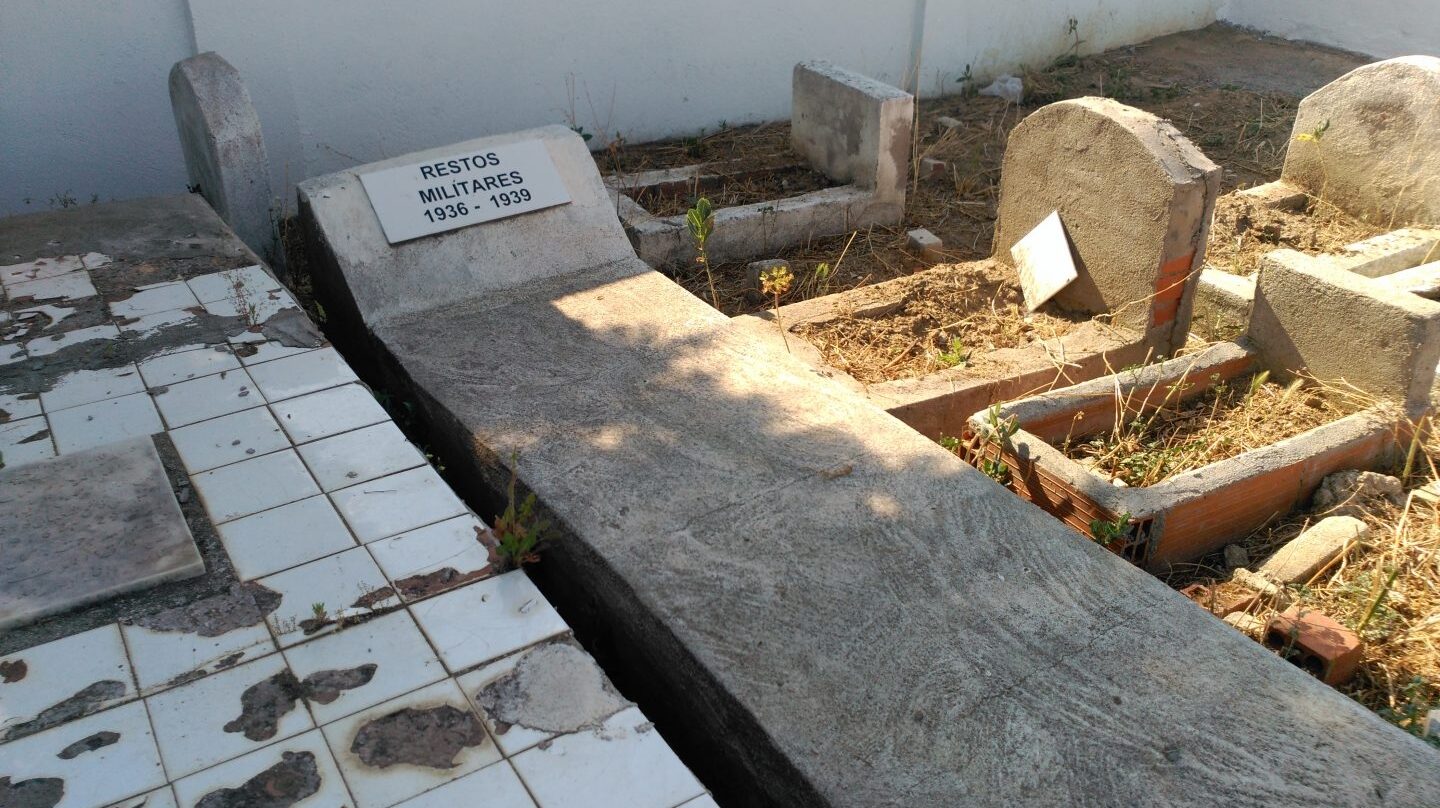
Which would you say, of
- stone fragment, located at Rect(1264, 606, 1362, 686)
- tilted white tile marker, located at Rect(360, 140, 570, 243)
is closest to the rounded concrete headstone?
stone fragment, located at Rect(1264, 606, 1362, 686)

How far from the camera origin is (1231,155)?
714 centimetres

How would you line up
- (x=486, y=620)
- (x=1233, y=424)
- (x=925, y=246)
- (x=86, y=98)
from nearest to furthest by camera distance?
(x=486, y=620) < (x=1233, y=424) < (x=86, y=98) < (x=925, y=246)

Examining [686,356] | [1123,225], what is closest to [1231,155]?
[1123,225]

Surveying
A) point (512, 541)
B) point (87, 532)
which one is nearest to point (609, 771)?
point (512, 541)

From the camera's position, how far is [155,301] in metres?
3.85

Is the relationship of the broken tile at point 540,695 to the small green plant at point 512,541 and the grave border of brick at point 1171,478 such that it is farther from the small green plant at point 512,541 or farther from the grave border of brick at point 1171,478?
the grave border of brick at point 1171,478

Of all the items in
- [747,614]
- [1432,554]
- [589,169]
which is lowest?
[1432,554]

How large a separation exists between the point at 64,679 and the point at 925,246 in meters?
4.22

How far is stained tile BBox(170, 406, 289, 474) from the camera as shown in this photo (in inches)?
120

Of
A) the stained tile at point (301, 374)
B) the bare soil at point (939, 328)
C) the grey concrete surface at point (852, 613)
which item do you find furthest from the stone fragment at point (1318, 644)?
the stained tile at point (301, 374)

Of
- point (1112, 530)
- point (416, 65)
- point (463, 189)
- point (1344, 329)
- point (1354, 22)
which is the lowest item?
point (1112, 530)

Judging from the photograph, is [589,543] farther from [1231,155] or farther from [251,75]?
[1231,155]

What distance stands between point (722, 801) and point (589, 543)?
707 millimetres

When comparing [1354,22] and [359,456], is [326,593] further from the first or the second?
[1354,22]
